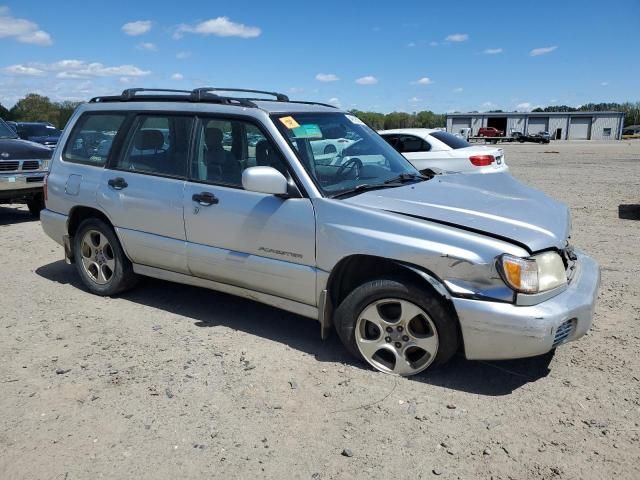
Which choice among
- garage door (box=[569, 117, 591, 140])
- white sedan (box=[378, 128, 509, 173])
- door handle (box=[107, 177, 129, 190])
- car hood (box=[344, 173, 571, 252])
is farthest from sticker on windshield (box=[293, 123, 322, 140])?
garage door (box=[569, 117, 591, 140])

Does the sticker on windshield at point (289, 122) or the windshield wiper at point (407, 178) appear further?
the windshield wiper at point (407, 178)

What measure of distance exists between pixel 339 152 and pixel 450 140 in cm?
722

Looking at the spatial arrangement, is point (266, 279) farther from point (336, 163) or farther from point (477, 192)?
point (477, 192)

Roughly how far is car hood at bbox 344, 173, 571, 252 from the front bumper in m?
0.37

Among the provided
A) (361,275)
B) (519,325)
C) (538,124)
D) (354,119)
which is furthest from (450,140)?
(538,124)

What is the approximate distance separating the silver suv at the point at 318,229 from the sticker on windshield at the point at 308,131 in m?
0.02

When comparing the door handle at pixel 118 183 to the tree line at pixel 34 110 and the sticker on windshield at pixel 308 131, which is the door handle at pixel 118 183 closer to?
the sticker on windshield at pixel 308 131

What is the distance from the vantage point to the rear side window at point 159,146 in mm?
4582

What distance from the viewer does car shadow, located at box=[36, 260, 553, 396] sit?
364cm

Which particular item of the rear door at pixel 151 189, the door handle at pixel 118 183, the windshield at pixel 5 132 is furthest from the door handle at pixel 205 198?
the windshield at pixel 5 132

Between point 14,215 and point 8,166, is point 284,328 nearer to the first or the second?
Result: point 8,166

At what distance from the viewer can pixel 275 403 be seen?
338 centimetres

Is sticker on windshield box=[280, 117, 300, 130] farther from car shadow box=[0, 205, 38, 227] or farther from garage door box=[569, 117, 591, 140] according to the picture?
garage door box=[569, 117, 591, 140]

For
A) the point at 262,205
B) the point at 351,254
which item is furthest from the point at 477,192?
the point at 262,205
